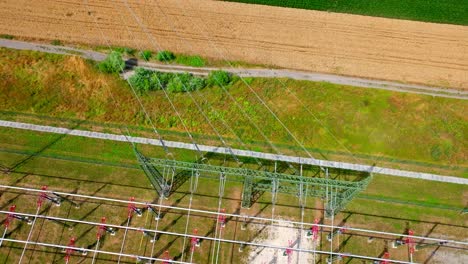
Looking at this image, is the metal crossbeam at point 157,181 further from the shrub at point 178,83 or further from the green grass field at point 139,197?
the shrub at point 178,83

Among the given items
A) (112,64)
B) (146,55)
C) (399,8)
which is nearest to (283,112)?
(146,55)

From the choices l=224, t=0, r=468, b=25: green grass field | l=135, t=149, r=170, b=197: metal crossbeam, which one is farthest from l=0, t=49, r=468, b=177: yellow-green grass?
Result: l=224, t=0, r=468, b=25: green grass field

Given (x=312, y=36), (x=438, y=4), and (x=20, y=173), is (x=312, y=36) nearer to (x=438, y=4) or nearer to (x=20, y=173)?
(x=438, y=4)

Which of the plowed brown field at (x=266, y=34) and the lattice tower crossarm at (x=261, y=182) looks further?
the plowed brown field at (x=266, y=34)

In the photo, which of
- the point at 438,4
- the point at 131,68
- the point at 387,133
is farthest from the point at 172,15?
the point at 438,4

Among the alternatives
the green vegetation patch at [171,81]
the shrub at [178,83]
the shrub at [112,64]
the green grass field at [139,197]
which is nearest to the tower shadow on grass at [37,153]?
the green grass field at [139,197]

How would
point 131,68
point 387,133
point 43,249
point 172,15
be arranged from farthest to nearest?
point 172,15, point 131,68, point 387,133, point 43,249

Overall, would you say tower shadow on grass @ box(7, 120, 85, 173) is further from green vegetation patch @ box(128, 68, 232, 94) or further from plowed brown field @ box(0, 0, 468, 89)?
plowed brown field @ box(0, 0, 468, 89)
